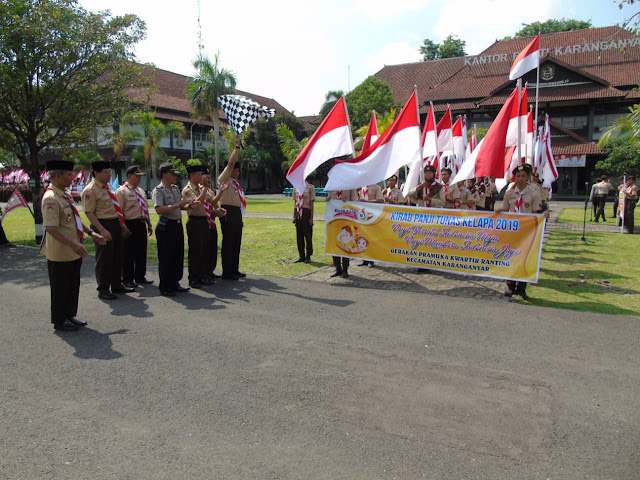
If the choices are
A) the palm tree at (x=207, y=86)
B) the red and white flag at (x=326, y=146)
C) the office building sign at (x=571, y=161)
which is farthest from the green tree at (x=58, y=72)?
the office building sign at (x=571, y=161)

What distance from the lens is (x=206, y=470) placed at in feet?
9.93

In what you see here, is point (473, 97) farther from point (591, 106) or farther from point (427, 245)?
point (427, 245)

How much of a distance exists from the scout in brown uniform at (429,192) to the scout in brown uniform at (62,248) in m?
5.73

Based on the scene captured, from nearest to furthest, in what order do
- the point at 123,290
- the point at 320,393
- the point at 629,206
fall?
the point at 320,393 → the point at 123,290 → the point at 629,206

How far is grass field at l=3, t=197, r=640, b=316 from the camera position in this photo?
726 centimetres

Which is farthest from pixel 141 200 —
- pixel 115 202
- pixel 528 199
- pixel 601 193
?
pixel 601 193

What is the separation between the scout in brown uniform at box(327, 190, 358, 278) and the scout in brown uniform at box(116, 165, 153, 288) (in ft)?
11.2

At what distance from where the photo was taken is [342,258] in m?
9.15

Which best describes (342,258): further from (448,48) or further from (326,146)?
(448,48)

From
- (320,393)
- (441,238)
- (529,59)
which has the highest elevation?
(529,59)

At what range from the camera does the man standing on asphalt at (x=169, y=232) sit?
730 centimetres

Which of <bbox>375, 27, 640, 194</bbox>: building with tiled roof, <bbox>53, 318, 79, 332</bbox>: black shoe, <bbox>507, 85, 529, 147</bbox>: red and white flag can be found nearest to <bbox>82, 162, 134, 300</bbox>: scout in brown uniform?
<bbox>53, 318, 79, 332</bbox>: black shoe

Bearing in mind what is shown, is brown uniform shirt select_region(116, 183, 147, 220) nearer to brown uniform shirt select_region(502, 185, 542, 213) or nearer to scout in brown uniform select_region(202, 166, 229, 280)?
scout in brown uniform select_region(202, 166, 229, 280)

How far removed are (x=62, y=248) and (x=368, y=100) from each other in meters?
40.6
